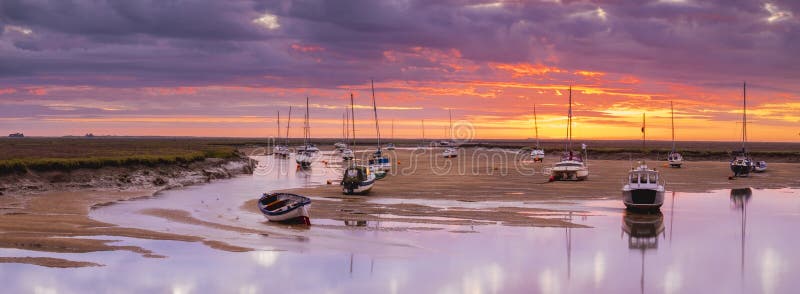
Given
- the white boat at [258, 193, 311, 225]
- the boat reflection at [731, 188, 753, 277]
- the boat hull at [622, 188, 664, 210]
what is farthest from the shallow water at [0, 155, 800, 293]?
the boat hull at [622, 188, 664, 210]

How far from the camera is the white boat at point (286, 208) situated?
3578cm

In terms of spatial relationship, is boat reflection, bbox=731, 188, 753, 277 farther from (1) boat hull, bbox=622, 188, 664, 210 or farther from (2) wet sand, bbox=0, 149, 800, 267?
(1) boat hull, bbox=622, 188, 664, 210

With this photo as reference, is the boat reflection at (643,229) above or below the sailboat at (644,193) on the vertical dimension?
below

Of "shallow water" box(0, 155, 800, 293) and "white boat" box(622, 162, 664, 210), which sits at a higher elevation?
"white boat" box(622, 162, 664, 210)

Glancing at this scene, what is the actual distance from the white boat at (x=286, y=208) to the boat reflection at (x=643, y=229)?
15.3 metres

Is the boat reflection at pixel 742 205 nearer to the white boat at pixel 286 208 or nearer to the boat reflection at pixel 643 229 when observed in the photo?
the boat reflection at pixel 643 229

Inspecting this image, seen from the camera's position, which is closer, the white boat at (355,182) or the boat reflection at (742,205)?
the boat reflection at (742,205)

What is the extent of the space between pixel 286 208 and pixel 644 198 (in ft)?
67.9

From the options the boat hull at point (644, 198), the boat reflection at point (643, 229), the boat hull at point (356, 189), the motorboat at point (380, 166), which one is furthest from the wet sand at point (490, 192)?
the boat hull at point (644, 198)

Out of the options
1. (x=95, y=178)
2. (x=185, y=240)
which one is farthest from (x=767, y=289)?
(x=95, y=178)

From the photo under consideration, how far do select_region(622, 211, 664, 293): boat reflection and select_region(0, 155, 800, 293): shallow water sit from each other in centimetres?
6

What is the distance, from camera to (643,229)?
119 feet

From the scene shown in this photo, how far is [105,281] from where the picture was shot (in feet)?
76.4

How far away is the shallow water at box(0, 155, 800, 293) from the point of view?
23.4 metres
